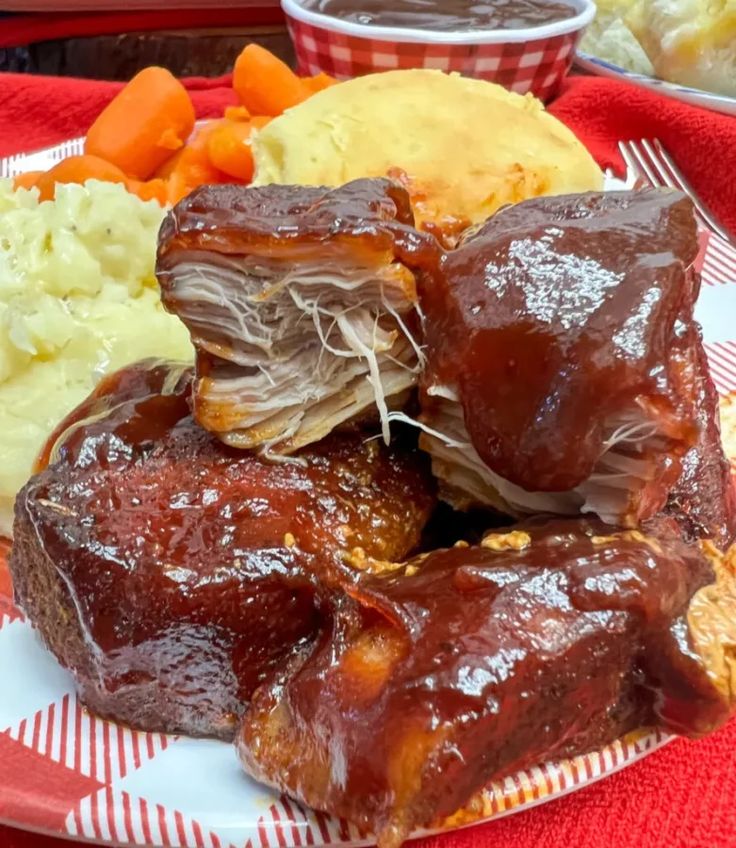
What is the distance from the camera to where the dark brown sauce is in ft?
12.0

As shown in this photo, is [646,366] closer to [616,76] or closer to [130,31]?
[616,76]

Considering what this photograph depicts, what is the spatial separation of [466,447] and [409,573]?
24 centimetres

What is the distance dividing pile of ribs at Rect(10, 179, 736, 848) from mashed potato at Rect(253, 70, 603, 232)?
0.74 meters

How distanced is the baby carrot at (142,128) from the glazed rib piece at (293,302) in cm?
174

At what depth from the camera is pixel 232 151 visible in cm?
278

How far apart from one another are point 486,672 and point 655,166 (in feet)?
9.41

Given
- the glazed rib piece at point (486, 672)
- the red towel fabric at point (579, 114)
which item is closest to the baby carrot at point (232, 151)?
the red towel fabric at point (579, 114)

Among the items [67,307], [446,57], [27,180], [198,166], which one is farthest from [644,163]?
[67,307]

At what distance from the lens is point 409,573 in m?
1.25

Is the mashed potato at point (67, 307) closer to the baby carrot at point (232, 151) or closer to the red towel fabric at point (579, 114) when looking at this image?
the baby carrot at point (232, 151)

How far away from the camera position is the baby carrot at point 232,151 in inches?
109

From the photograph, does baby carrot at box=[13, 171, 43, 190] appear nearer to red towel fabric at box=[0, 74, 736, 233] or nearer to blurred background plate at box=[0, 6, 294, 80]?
red towel fabric at box=[0, 74, 736, 233]

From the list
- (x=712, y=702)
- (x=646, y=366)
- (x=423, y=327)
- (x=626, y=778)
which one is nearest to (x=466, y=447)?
(x=423, y=327)

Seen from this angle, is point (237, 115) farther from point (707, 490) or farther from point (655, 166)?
point (707, 490)
